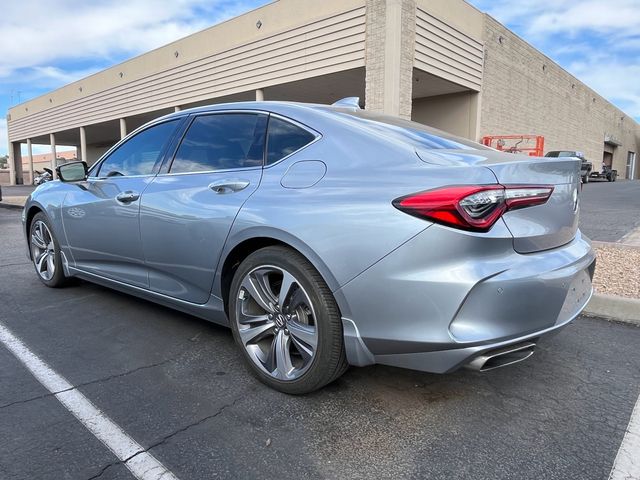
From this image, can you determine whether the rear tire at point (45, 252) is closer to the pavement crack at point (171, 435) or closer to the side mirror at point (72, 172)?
the side mirror at point (72, 172)

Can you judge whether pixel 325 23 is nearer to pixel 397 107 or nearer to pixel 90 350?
pixel 397 107

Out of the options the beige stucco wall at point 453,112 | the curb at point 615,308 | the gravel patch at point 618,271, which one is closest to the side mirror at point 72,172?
the curb at point 615,308

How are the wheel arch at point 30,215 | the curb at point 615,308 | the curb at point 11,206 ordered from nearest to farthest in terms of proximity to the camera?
the curb at point 615,308, the wheel arch at point 30,215, the curb at point 11,206

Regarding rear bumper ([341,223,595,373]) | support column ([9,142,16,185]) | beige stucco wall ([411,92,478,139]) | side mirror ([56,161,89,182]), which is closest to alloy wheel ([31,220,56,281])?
side mirror ([56,161,89,182])

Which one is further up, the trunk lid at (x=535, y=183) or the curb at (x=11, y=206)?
the trunk lid at (x=535, y=183)

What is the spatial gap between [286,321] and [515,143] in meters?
22.4

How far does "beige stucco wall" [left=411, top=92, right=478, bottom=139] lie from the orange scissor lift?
3.17ft

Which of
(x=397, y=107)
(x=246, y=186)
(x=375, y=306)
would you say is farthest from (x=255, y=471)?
(x=397, y=107)

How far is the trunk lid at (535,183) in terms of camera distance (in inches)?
86.4

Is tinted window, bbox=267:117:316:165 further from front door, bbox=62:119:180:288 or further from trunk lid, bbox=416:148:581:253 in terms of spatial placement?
front door, bbox=62:119:180:288

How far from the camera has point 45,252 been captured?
485 centimetres

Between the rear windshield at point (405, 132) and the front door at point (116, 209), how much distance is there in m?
1.51

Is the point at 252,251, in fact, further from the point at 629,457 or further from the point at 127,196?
the point at 629,457

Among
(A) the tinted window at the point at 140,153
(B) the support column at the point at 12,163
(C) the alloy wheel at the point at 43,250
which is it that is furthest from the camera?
(B) the support column at the point at 12,163
